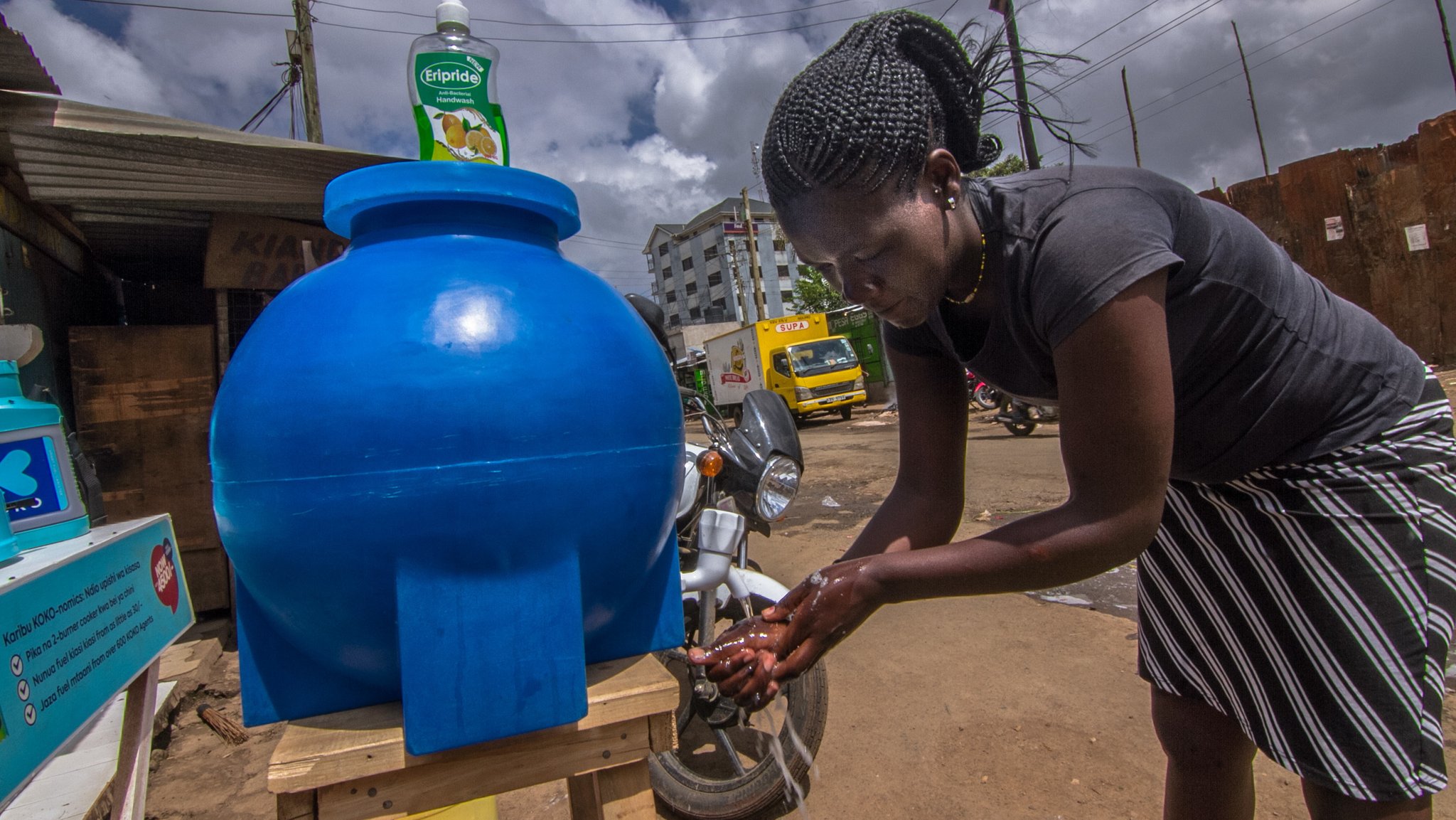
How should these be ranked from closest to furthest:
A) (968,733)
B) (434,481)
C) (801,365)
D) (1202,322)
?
(434,481) → (1202,322) → (968,733) → (801,365)

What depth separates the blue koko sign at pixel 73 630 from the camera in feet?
3.65

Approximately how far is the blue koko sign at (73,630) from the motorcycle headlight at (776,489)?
1.67 m

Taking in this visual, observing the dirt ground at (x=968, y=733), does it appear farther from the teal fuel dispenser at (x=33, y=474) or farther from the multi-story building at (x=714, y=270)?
the multi-story building at (x=714, y=270)

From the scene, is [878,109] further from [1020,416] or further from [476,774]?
[1020,416]

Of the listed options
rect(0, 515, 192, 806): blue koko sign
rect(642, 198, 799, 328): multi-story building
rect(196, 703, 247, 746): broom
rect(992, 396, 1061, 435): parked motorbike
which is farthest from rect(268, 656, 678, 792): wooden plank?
rect(642, 198, 799, 328): multi-story building

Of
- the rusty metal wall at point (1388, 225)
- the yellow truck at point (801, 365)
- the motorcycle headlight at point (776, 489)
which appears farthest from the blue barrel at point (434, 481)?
the yellow truck at point (801, 365)

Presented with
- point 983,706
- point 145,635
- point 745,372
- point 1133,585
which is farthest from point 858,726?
point 745,372

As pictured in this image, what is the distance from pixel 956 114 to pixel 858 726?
8.08 ft

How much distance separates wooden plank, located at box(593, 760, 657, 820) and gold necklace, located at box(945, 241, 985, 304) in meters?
0.85

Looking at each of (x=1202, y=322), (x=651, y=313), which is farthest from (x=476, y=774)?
(x=651, y=313)

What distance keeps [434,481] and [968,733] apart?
2529 mm

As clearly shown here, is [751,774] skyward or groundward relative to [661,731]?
groundward

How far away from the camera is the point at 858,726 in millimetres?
2912

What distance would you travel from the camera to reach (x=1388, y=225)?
939 cm
